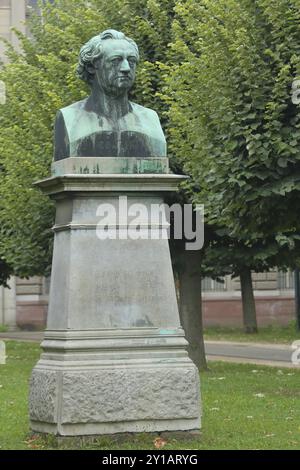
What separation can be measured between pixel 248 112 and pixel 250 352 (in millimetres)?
15072

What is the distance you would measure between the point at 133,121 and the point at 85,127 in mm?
456

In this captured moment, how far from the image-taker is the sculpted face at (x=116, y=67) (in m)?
10.8

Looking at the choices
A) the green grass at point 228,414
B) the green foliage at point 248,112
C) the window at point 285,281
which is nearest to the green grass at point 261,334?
the window at point 285,281

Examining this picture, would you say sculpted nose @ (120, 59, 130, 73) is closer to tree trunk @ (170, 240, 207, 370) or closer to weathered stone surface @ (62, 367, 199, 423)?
weathered stone surface @ (62, 367, 199, 423)

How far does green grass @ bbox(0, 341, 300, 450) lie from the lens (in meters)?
10.3

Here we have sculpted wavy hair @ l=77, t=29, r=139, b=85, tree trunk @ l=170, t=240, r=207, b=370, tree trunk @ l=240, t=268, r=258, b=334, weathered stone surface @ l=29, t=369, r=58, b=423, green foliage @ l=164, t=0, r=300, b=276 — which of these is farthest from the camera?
tree trunk @ l=240, t=268, r=258, b=334

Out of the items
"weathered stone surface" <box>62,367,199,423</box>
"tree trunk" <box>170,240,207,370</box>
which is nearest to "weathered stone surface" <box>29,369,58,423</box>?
"weathered stone surface" <box>62,367,199,423</box>

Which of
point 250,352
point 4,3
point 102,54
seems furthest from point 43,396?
point 4,3

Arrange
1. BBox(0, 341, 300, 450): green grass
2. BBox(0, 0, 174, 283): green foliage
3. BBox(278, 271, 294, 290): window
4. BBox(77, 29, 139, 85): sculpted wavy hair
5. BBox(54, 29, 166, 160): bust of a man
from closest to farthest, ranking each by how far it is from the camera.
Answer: BBox(0, 341, 300, 450): green grass, BBox(54, 29, 166, 160): bust of a man, BBox(77, 29, 139, 85): sculpted wavy hair, BBox(0, 0, 174, 283): green foliage, BBox(278, 271, 294, 290): window

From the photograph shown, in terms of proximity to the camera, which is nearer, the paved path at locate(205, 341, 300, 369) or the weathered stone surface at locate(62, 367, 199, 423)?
the weathered stone surface at locate(62, 367, 199, 423)

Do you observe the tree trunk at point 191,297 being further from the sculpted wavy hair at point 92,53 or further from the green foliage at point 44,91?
the sculpted wavy hair at point 92,53

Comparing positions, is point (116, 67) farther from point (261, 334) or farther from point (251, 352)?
point (261, 334)

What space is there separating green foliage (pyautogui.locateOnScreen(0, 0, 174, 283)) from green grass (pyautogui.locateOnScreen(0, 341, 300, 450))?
303cm

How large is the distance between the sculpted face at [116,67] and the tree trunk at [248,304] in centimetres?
2737
